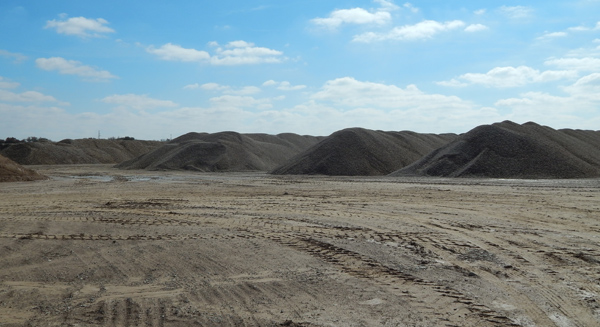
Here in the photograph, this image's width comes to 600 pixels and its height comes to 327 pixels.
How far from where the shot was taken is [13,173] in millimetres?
29406

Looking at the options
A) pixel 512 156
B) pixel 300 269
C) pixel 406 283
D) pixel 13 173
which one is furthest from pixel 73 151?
pixel 406 283

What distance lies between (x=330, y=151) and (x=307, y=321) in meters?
38.0

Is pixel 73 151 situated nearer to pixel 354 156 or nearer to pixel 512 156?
pixel 354 156

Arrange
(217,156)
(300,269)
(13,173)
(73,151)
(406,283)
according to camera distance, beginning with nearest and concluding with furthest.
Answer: (406,283)
(300,269)
(13,173)
(217,156)
(73,151)

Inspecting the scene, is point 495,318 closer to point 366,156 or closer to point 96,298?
point 96,298

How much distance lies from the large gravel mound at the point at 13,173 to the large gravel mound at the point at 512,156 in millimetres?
24620

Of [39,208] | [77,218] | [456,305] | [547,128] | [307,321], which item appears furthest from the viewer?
[547,128]

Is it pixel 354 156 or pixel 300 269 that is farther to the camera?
pixel 354 156

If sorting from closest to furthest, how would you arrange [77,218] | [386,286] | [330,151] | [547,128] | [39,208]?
[386,286]
[77,218]
[39,208]
[547,128]
[330,151]

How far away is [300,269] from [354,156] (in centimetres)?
3466

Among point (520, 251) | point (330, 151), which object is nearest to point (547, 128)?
point (330, 151)

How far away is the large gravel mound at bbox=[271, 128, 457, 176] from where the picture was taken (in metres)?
39.5

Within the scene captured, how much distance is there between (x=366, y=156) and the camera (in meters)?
41.5

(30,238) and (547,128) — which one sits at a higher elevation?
(547,128)
